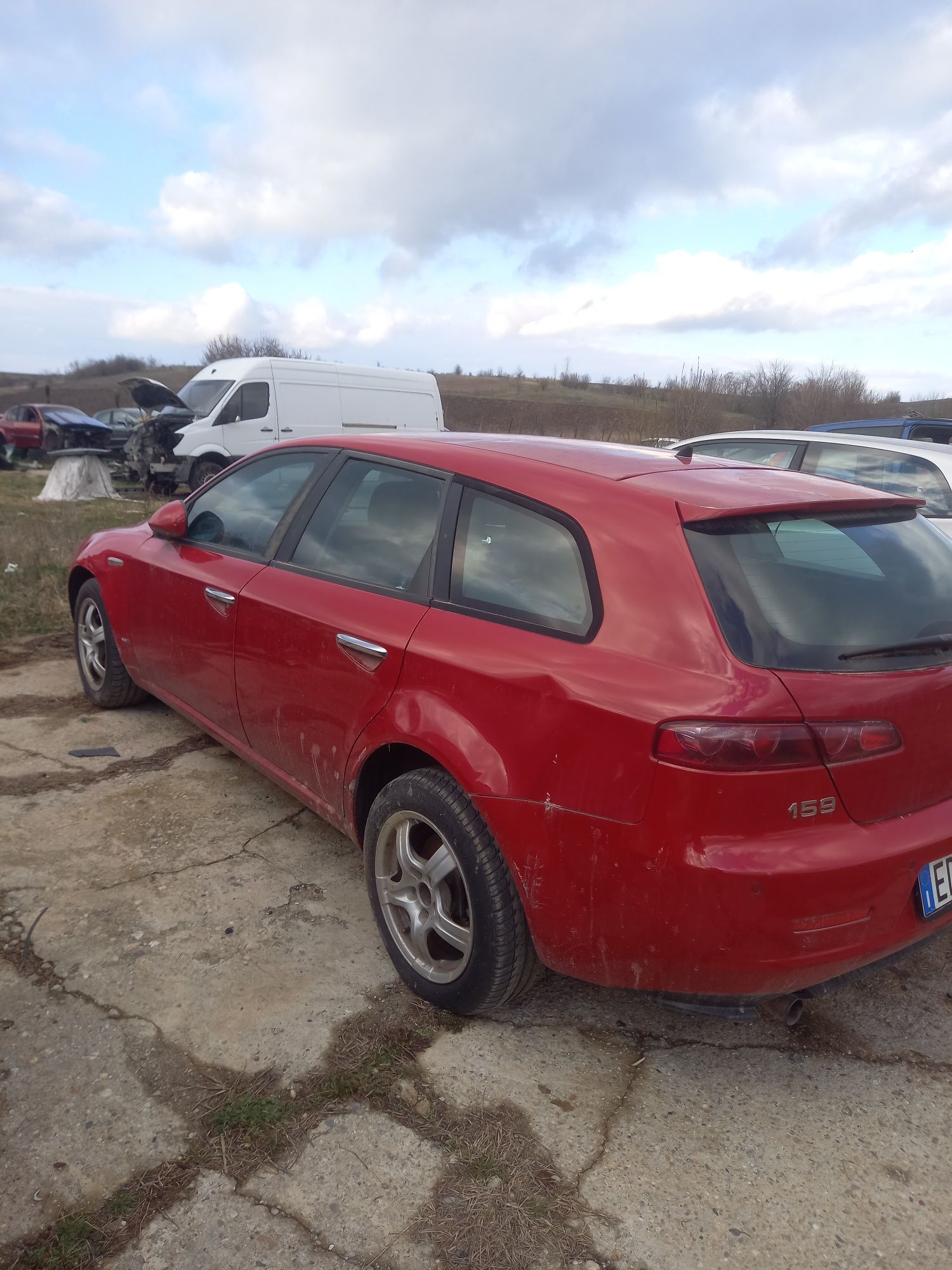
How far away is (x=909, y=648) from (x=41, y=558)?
26.9 ft

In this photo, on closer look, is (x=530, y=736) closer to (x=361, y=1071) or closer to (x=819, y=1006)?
(x=361, y=1071)

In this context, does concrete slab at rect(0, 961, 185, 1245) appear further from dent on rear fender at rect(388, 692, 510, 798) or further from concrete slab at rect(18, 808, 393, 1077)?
dent on rear fender at rect(388, 692, 510, 798)

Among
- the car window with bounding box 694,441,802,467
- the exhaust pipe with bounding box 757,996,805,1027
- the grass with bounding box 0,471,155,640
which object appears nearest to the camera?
the exhaust pipe with bounding box 757,996,805,1027

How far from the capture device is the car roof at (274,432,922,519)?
7.52ft

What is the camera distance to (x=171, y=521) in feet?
13.0

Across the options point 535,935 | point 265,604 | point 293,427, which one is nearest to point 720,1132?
point 535,935

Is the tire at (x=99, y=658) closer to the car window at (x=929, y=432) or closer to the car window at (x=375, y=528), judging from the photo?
the car window at (x=375, y=528)

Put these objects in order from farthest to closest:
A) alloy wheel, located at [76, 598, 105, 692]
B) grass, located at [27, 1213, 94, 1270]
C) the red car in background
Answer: the red car in background, alloy wheel, located at [76, 598, 105, 692], grass, located at [27, 1213, 94, 1270]

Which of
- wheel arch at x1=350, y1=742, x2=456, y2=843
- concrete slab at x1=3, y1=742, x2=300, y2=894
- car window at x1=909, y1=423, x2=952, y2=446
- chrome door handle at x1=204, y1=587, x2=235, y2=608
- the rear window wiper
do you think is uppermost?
car window at x1=909, y1=423, x2=952, y2=446

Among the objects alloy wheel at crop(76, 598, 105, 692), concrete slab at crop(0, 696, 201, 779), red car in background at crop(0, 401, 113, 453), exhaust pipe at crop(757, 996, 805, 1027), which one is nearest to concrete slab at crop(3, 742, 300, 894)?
concrete slab at crop(0, 696, 201, 779)

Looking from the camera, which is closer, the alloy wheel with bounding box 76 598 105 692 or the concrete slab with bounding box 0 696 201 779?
the concrete slab with bounding box 0 696 201 779

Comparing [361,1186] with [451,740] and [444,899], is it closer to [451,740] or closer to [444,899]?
[444,899]

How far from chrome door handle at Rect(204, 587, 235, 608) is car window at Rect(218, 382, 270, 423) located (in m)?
12.6

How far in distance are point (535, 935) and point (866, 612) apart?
1.17 metres
